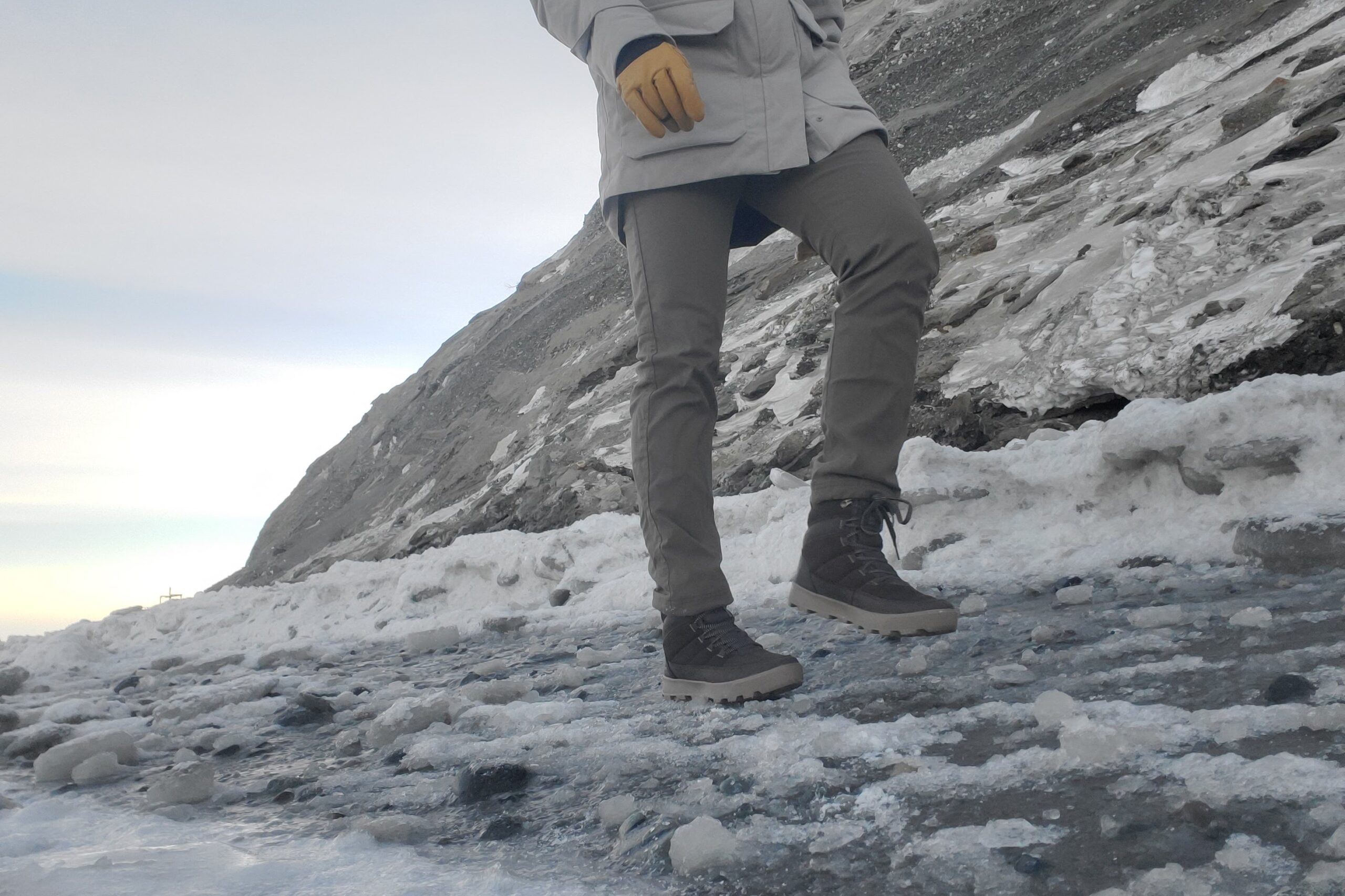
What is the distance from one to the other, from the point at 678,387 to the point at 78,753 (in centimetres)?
184

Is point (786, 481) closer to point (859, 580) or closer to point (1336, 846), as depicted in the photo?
point (859, 580)

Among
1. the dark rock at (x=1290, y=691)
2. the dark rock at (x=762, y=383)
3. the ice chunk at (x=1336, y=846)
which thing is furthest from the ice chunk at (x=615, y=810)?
the dark rock at (x=762, y=383)

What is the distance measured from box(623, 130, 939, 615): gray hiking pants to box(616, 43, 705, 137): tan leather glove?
192 millimetres

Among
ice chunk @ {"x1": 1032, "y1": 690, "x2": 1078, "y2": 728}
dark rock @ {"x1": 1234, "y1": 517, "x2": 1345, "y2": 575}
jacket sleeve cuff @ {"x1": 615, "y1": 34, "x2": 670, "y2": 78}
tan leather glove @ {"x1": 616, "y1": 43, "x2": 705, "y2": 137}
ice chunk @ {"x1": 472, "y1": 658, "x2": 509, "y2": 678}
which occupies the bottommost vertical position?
dark rock @ {"x1": 1234, "y1": 517, "x2": 1345, "y2": 575}

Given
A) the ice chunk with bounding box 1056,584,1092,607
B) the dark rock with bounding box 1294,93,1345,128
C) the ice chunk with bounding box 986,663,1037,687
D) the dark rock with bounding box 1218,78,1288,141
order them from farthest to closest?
the dark rock with bounding box 1218,78,1288,141
the dark rock with bounding box 1294,93,1345,128
the ice chunk with bounding box 1056,584,1092,607
the ice chunk with bounding box 986,663,1037,687

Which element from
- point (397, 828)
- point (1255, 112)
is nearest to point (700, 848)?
point (397, 828)

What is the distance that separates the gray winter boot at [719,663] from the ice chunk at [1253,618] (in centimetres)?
94

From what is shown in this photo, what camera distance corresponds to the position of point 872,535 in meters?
2.31

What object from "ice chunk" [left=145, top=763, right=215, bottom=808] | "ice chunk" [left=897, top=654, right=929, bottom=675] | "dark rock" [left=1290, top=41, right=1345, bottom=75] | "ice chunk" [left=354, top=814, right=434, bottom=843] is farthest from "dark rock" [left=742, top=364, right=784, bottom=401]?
"ice chunk" [left=354, top=814, right=434, bottom=843]

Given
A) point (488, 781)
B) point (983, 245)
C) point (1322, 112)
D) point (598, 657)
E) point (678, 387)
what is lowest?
point (598, 657)

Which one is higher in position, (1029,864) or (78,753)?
(78,753)

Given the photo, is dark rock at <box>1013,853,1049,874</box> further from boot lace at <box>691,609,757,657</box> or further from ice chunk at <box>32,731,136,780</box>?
ice chunk at <box>32,731,136,780</box>

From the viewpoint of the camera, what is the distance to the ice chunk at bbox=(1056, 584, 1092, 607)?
249 cm

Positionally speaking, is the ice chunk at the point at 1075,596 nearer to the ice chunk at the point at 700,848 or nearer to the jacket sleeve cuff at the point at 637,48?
the ice chunk at the point at 700,848
